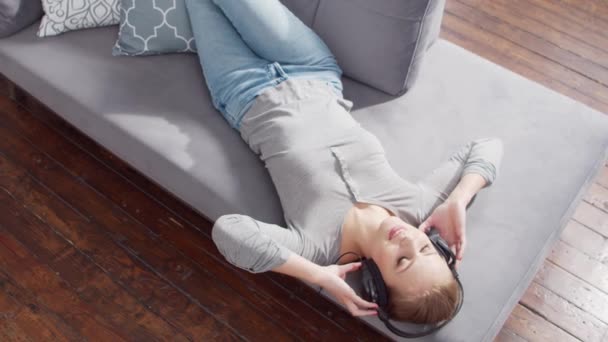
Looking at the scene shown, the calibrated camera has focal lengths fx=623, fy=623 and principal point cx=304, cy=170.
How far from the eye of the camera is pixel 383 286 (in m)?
1.50

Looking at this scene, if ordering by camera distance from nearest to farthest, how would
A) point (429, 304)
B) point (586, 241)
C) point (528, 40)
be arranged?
1. point (429, 304)
2. point (586, 241)
3. point (528, 40)

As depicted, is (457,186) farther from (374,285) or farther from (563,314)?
(563,314)

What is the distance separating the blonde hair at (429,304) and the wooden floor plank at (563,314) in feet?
2.08

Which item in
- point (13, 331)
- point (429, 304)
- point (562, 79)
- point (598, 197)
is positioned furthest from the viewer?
point (562, 79)

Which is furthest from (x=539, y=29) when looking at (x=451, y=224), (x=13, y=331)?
(x=13, y=331)

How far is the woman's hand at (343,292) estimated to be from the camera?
1507 mm

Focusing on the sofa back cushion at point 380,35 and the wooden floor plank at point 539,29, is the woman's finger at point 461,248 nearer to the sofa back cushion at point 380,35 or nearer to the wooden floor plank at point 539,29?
the sofa back cushion at point 380,35

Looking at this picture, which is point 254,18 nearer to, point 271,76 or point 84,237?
point 271,76

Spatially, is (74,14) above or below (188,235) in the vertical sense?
above

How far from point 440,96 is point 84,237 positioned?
1239 millimetres

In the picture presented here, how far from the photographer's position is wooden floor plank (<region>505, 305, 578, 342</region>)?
6.29 ft

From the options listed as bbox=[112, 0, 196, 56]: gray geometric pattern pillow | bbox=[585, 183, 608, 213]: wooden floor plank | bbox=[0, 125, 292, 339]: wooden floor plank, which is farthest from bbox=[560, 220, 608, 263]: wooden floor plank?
bbox=[112, 0, 196, 56]: gray geometric pattern pillow

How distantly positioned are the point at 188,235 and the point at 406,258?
33.4 inches

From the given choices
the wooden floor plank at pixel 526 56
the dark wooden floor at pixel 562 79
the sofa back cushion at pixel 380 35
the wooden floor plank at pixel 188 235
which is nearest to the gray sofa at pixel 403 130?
the sofa back cushion at pixel 380 35
